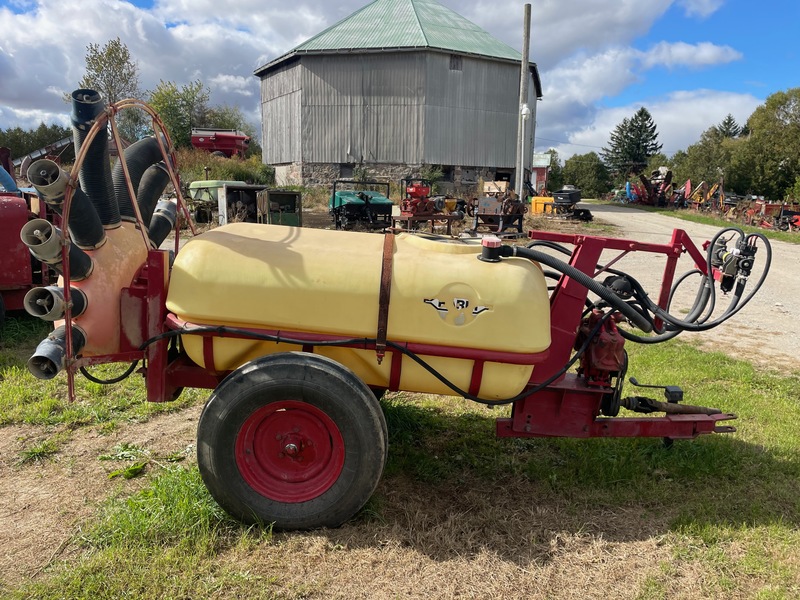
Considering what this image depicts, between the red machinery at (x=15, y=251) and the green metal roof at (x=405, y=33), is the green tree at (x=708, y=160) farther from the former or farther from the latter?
the red machinery at (x=15, y=251)

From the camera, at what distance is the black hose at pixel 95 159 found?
2832 mm

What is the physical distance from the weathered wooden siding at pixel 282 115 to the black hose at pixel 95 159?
26.2 m

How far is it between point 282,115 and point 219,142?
4.33 metres

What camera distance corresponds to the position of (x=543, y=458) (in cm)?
373

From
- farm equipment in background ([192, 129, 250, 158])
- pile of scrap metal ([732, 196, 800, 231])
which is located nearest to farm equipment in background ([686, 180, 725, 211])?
pile of scrap metal ([732, 196, 800, 231])

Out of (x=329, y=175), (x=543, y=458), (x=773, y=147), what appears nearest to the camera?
(x=543, y=458)

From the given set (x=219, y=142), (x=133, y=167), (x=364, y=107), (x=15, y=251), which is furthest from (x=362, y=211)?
(x=219, y=142)

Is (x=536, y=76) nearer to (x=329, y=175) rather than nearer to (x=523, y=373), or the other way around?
(x=329, y=175)

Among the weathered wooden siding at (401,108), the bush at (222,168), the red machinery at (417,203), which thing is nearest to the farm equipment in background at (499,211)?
the red machinery at (417,203)

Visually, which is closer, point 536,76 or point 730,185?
point 536,76

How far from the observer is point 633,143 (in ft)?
233

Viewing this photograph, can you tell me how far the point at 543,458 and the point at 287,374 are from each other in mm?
1940

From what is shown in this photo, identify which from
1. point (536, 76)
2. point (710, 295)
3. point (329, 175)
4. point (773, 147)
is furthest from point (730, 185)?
point (710, 295)

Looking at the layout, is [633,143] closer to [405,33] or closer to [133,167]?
[405,33]
